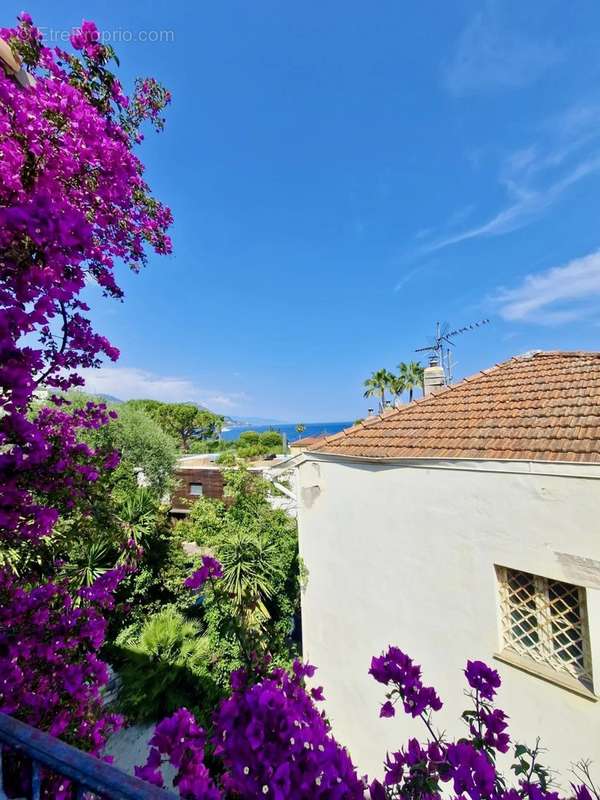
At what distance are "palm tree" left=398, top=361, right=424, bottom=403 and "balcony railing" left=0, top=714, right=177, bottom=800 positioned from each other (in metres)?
36.9

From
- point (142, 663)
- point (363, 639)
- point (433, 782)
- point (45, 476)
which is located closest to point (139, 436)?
point (142, 663)

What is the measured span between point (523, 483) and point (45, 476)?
5.09 metres

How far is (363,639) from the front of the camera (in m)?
6.62

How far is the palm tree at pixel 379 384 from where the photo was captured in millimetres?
37125

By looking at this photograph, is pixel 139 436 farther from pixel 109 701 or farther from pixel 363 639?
pixel 363 639

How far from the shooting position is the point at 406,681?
2.28 metres

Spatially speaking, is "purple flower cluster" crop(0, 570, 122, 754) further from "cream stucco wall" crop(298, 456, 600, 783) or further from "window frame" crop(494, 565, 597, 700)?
"window frame" crop(494, 565, 597, 700)

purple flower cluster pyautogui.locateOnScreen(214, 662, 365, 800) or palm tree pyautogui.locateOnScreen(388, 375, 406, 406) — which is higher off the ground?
palm tree pyautogui.locateOnScreen(388, 375, 406, 406)

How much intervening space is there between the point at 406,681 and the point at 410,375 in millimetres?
36023

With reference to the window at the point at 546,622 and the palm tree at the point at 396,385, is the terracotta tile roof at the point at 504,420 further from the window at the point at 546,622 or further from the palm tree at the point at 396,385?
the palm tree at the point at 396,385

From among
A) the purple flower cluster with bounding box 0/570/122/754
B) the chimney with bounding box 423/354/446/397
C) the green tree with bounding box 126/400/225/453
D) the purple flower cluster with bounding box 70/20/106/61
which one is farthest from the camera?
the green tree with bounding box 126/400/225/453

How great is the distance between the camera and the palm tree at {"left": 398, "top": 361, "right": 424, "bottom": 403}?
3619 centimetres

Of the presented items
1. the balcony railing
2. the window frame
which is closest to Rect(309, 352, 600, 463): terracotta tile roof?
the window frame

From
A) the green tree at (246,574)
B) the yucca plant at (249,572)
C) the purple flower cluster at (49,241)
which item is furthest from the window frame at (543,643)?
the yucca plant at (249,572)
